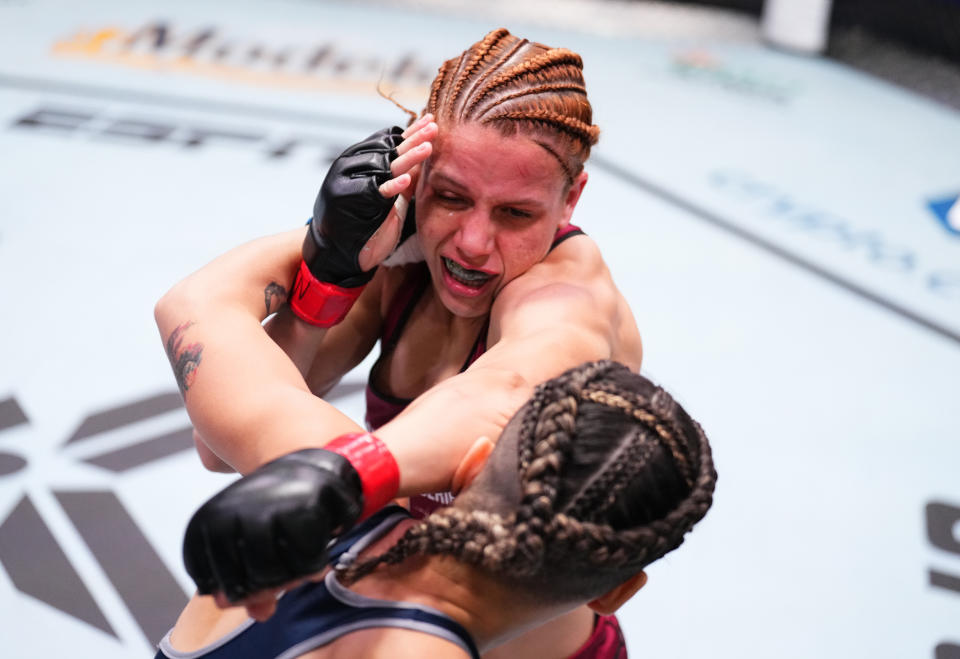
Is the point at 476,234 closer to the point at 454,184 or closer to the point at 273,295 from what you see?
the point at 454,184

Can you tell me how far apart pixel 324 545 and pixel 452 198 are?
855mm

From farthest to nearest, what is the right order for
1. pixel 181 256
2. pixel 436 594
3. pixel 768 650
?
1. pixel 181 256
2. pixel 768 650
3. pixel 436 594

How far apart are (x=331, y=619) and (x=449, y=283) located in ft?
2.60

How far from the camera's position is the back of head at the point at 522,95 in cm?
175

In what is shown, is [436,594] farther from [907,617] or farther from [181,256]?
[181,256]

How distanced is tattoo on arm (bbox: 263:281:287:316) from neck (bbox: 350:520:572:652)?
2.30 feet

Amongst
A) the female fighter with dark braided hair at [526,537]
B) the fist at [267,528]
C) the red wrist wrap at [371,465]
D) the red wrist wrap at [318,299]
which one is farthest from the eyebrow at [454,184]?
the fist at [267,528]

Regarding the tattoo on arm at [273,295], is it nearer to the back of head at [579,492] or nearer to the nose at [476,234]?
the nose at [476,234]

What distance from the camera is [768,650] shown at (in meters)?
2.59

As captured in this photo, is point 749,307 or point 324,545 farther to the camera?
point 749,307

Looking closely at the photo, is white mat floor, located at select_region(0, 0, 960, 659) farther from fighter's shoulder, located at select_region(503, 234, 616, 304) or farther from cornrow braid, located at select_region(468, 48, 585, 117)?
cornrow braid, located at select_region(468, 48, 585, 117)

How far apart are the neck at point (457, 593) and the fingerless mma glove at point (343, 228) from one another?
666mm

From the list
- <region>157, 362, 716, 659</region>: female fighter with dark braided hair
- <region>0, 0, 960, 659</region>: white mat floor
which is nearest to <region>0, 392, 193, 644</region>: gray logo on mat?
<region>0, 0, 960, 659</region>: white mat floor

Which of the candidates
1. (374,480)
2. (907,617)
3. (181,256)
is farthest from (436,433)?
(181,256)
